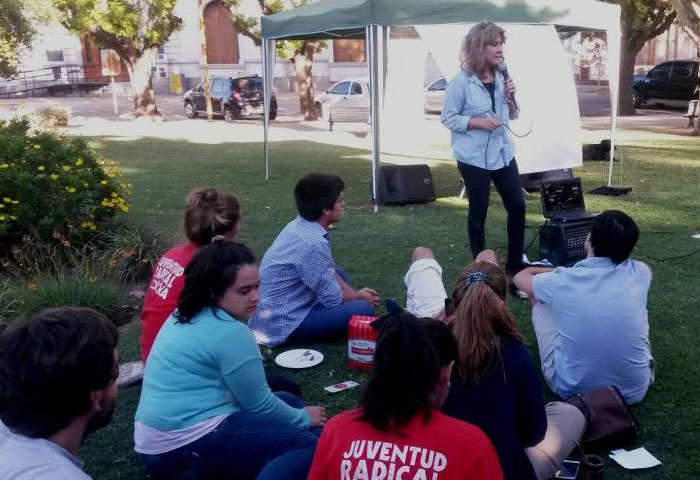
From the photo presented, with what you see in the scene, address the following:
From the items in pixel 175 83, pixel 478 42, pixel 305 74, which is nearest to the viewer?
pixel 478 42

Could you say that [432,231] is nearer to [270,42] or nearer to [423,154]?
[270,42]

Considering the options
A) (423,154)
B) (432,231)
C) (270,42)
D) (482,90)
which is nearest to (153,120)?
(423,154)

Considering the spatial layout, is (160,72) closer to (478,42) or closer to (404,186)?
(404,186)

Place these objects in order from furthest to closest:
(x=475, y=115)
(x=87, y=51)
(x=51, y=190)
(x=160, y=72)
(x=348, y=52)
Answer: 1. (x=87, y=51)
2. (x=160, y=72)
3. (x=348, y=52)
4. (x=51, y=190)
5. (x=475, y=115)

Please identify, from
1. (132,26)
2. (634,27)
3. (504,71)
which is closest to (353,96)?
(132,26)

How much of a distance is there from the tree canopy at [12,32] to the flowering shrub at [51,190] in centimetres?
1996

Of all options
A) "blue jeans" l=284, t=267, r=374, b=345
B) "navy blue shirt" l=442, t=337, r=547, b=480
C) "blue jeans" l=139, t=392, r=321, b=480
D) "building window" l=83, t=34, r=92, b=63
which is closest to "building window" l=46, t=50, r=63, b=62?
"building window" l=83, t=34, r=92, b=63

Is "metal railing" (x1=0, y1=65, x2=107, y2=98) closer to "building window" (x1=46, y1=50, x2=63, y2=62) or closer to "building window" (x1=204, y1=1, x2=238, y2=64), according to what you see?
"building window" (x1=46, y1=50, x2=63, y2=62)

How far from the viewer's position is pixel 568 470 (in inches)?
118

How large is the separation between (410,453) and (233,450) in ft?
3.54

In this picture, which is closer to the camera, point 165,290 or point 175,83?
point 165,290

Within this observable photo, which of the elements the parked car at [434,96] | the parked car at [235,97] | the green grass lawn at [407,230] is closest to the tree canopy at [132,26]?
the parked car at [235,97]

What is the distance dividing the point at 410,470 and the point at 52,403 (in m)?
0.85

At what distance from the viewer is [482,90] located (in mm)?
5680
